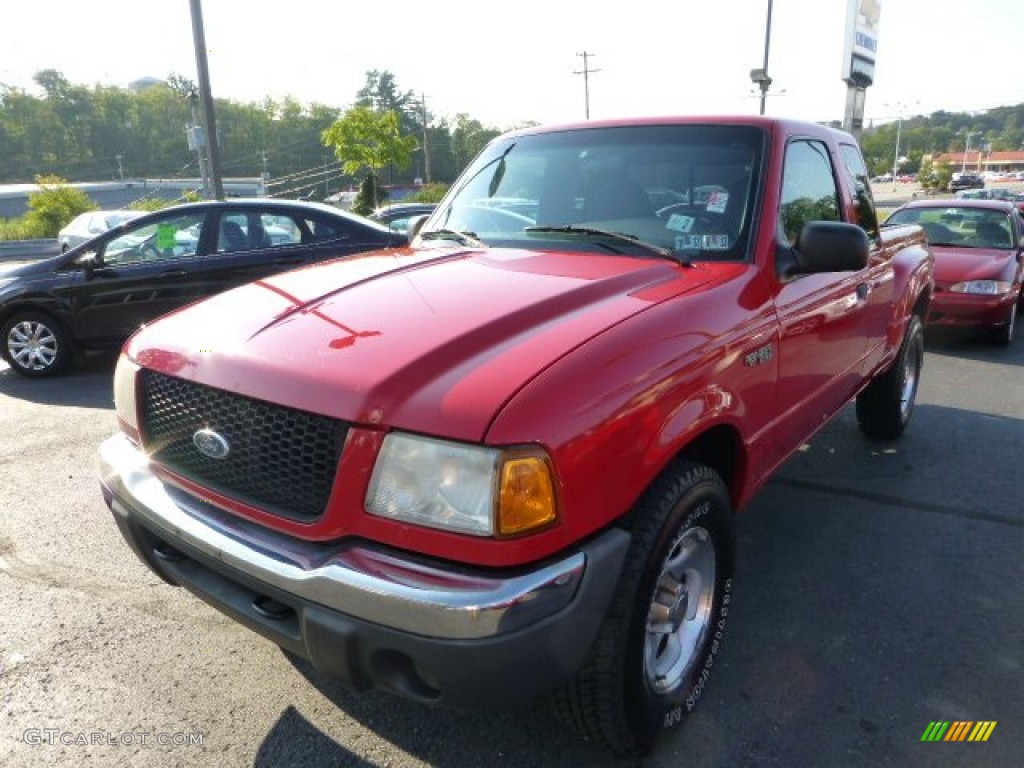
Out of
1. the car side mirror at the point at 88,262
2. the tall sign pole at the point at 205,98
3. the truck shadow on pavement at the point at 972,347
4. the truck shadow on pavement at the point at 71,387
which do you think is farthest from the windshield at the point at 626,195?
the tall sign pole at the point at 205,98

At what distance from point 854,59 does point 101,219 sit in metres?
18.8

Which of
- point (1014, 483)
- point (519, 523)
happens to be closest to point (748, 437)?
point (519, 523)

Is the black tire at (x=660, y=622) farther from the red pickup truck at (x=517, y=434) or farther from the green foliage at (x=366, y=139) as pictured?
the green foliage at (x=366, y=139)

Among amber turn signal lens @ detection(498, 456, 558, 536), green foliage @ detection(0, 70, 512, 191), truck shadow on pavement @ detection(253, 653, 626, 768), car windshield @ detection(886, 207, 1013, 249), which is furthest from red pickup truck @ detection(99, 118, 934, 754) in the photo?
green foliage @ detection(0, 70, 512, 191)

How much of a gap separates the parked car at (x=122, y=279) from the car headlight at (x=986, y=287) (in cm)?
728

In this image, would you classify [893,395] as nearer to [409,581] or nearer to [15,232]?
[409,581]

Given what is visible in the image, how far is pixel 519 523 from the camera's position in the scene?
5.72 ft

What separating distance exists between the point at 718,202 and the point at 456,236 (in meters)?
1.13

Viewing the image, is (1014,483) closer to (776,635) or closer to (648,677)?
(776,635)

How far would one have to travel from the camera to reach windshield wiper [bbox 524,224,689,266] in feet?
9.16

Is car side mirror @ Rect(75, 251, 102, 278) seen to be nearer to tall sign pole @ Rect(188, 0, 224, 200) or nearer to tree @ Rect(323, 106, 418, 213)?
tall sign pole @ Rect(188, 0, 224, 200)

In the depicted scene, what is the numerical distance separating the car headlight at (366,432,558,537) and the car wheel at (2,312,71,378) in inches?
259

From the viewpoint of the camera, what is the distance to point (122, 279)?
22.9 feet

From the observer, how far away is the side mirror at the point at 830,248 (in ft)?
8.71
